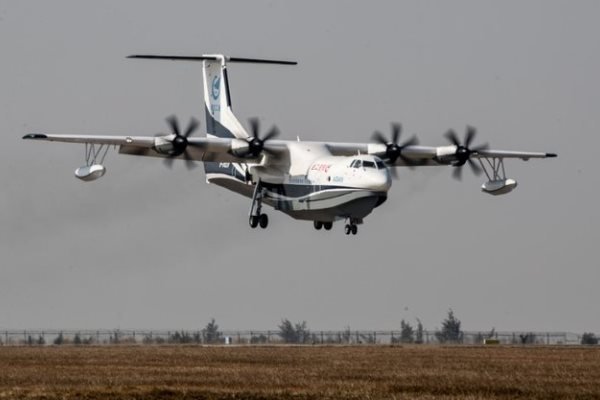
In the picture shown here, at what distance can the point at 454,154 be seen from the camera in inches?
→ 2611

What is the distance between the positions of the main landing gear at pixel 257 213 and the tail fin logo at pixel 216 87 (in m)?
8.93

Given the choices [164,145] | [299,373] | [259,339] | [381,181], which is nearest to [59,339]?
[259,339]

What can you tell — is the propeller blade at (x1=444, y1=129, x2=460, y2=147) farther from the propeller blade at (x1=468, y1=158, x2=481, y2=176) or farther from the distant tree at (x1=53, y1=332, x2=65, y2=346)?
the distant tree at (x1=53, y1=332, x2=65, y2=346)

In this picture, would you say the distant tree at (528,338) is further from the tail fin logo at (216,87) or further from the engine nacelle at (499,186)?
the tail fin logo at (216,87)

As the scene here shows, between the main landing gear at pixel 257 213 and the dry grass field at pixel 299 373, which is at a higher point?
the main landing gear at pixel 257 213

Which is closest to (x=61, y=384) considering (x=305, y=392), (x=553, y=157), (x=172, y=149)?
(x=305, y=392)

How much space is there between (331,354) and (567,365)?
489 inches

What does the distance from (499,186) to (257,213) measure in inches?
502

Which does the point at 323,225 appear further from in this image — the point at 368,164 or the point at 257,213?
the point at 368,164

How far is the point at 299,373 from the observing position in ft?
138

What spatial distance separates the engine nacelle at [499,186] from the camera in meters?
66.6

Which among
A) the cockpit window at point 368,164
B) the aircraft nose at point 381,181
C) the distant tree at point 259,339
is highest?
the cockpit window at point 368,164

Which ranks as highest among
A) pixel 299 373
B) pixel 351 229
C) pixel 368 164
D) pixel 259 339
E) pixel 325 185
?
pixel 368 164

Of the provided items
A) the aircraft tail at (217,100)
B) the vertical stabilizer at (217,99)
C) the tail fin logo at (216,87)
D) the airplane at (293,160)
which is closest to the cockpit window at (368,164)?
the airplane at (293,160)
